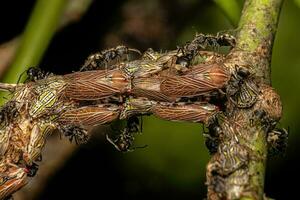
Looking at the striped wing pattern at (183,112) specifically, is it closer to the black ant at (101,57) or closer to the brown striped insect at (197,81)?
the brown striped insect at (197,81)

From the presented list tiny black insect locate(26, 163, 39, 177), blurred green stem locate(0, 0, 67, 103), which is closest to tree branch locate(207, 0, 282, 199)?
tiny black insect locate(26, 163, 39, 177)

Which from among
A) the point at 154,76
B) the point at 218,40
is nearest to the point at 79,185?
the point at 218,40

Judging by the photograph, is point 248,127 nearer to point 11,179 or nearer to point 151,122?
point 11,179

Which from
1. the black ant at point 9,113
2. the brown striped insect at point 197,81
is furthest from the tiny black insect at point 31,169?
the brown striped insect at point 197,81

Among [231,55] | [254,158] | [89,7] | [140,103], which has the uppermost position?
[89,7]

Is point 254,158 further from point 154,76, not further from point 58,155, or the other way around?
point 58,155
